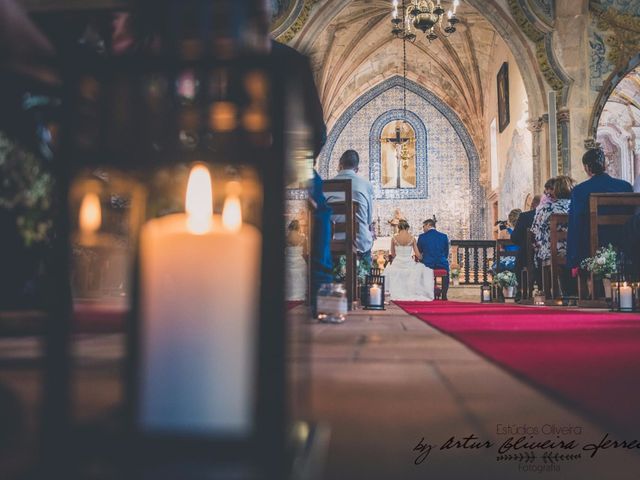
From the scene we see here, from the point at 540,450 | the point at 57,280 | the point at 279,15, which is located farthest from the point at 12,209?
the point at 279,15

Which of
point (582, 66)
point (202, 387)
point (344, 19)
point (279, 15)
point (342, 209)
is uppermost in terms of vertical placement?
point (344, 19)

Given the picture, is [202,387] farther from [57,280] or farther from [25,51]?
[25,51]

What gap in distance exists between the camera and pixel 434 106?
20125mm

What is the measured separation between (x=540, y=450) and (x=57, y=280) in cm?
51

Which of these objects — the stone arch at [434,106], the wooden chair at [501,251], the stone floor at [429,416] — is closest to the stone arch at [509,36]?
the wooden chair at [501,251]

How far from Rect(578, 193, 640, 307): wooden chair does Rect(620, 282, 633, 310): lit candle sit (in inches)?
38.7

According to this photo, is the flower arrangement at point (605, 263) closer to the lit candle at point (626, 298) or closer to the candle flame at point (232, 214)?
the lit candle at point (626, 298)

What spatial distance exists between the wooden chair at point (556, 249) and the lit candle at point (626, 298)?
6.66 feet

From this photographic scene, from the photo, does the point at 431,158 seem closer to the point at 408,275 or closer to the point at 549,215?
the point at 408,275

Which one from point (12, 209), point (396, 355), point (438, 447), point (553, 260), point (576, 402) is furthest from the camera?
point (553, 260)

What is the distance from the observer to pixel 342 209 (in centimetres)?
521

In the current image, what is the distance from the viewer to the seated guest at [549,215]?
694cm

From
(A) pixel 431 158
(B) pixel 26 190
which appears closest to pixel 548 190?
(B) pixel 26 190

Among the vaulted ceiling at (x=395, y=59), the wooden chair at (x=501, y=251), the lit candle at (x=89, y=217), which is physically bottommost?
the lit candle at (x=89, y=217)
